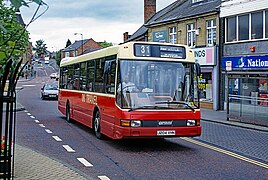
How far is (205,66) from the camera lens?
3284 cm

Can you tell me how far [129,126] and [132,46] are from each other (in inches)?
87.5

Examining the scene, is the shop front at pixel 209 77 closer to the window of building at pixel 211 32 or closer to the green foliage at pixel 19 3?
the window of building at pixel 211 32

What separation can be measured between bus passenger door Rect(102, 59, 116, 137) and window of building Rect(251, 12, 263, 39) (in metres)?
15.8

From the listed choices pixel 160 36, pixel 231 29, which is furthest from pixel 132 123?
pixel 160 36

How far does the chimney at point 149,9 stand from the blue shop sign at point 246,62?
18254mm

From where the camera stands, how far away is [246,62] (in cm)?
2792

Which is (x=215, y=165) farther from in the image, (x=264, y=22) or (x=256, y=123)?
(x=264, y=22)

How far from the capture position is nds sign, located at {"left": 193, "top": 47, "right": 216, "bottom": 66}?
104 ft

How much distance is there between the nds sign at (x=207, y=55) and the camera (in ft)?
104

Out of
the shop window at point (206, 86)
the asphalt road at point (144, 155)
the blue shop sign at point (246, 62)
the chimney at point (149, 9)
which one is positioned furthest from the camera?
the chimney at point (149, 9)

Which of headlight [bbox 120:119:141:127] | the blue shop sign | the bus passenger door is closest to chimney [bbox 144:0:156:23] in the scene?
the blue shop sign

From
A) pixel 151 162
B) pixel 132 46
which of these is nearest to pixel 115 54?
pixel 132 46

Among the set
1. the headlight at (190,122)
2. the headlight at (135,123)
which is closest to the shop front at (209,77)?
the headlight at (190,122)

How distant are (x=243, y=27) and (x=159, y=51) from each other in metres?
17.3
